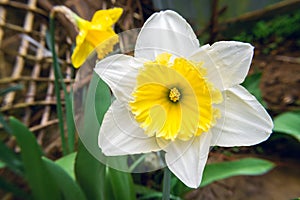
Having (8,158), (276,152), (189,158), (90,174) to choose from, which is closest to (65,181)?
(90,174)

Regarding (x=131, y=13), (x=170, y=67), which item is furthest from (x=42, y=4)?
(x=170, y=67)

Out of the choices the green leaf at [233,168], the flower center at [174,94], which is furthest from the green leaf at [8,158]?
the flower center at [174,94]

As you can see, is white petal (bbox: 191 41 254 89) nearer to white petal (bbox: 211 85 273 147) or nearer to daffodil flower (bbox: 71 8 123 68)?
white petal (bbox: 211 85 273 147)

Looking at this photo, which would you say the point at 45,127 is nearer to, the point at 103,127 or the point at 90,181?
Answer: the point at 90,181

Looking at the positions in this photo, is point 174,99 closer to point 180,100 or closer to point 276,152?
point 180,100

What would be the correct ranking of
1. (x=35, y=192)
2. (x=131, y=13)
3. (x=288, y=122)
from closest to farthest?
(x=131, y=13)
(x=35, y=192)
(x=288, y=122)

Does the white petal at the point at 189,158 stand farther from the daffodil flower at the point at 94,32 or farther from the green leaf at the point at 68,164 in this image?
the green leaf at the point at 68,164
